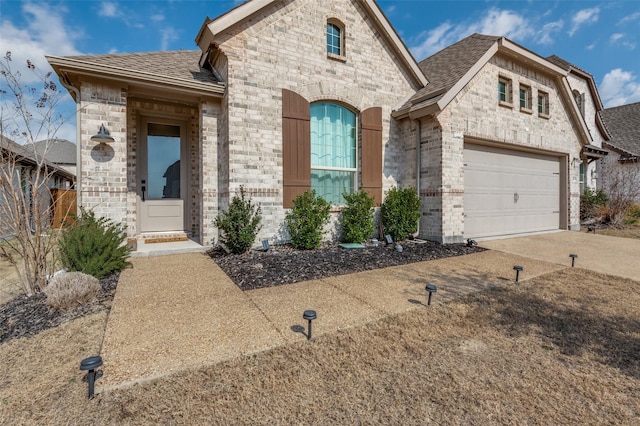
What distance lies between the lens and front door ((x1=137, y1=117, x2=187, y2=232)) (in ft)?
23.9

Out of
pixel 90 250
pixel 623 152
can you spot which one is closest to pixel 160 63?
pixel 90 250

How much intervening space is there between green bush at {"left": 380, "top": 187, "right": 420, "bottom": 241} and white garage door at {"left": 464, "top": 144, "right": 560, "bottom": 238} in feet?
5.28

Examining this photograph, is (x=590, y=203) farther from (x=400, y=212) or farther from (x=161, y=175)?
(x=161, y=175)

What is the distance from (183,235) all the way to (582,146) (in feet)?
46.1

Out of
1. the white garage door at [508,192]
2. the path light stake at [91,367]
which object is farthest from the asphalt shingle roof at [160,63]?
the white garage door at [508,192]

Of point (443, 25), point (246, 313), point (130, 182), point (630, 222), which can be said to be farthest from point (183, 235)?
point (630, 222)

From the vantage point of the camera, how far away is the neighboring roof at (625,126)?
662 inches

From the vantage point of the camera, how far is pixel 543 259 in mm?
6188

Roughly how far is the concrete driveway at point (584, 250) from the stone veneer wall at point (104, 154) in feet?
28.0

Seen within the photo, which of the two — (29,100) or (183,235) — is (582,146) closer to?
(183,235)

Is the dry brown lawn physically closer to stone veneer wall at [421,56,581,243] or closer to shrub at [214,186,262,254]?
shrub at [214,186,262,254]

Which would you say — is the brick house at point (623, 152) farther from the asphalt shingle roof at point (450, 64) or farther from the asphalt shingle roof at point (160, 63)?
the asphalt shingle roof at point (160, 63)

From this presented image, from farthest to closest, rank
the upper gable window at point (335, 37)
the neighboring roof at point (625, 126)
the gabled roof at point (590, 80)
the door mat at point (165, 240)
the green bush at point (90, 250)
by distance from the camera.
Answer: the neighboring roof at point (625, 126) → the gabled roof at point (590, 80) → the upper gable window at point (335, 37) → the door mat at point (165, 240) → the green bush at point (90, 250)

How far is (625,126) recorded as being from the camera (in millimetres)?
18734
